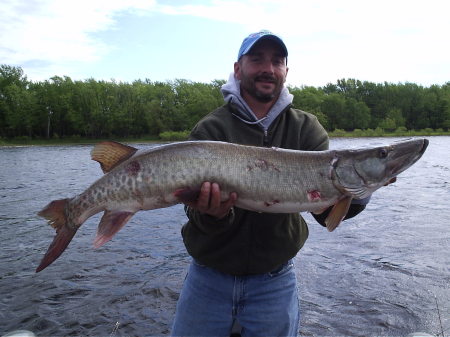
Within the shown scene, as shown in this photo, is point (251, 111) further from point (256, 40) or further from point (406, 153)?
point (406, 153)

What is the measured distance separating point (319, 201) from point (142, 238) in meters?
7.85

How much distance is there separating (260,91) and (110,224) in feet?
5.29

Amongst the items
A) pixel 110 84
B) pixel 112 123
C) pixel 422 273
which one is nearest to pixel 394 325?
pixel 422 273

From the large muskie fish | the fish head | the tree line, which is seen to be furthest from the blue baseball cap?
the tree line

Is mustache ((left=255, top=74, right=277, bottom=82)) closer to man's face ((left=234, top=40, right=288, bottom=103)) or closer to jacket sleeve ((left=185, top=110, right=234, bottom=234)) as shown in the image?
man's face ((left=234, top=40, right=288, bottom=103))

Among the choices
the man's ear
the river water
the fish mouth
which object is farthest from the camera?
the river water

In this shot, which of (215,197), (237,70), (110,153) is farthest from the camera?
(237,70)

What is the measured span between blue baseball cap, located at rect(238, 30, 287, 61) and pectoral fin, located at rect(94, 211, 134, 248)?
1.65 metres

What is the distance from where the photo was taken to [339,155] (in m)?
3.14

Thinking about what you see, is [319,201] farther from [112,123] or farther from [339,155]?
[112,123]

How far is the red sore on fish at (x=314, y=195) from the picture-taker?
308 cm

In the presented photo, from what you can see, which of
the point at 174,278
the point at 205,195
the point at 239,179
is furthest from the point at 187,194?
the point at 174,278

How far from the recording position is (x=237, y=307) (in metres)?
3.13

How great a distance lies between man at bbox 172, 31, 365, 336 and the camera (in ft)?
10.0
